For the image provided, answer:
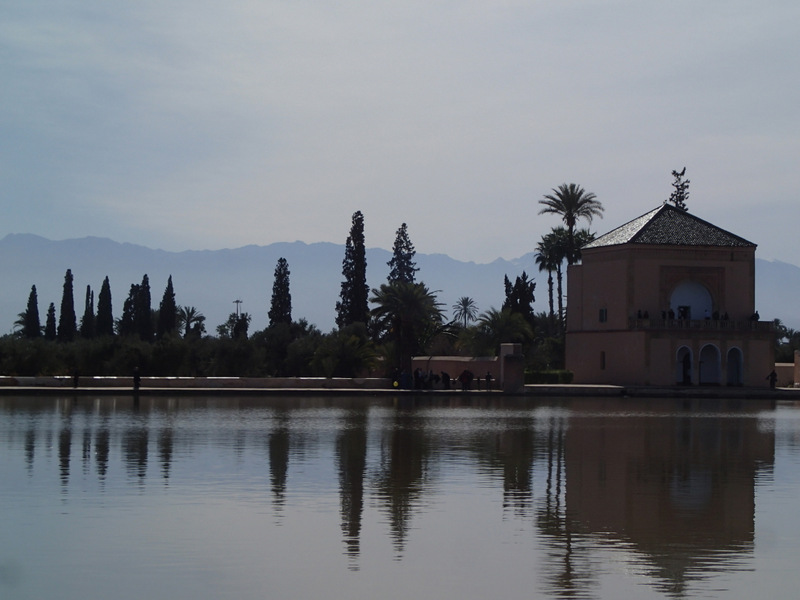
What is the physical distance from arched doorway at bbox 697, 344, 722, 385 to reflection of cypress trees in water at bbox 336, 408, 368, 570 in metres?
27.9

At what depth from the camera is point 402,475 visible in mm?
14016

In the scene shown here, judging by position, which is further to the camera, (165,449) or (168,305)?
(168,305)

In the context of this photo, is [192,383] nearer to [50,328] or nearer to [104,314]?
[104,314]

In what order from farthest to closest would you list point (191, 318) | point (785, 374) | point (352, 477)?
point (191, 318) < point (785, 374) < point (352, 477)

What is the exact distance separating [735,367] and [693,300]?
3.39 m

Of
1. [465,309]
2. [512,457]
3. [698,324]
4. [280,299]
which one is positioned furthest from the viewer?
[465,309]

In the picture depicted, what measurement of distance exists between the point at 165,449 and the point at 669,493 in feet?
25.6

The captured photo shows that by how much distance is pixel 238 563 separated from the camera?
8.74 m

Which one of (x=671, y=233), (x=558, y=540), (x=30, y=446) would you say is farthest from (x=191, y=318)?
(x=558, y=540)

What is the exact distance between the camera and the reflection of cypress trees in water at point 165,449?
47.0ft

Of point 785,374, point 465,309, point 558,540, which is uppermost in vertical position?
point 465,309

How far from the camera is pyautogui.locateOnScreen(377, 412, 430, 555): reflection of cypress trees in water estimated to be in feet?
35.0

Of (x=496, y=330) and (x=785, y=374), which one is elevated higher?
(x=496, y=330)

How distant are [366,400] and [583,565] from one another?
2767 cm
